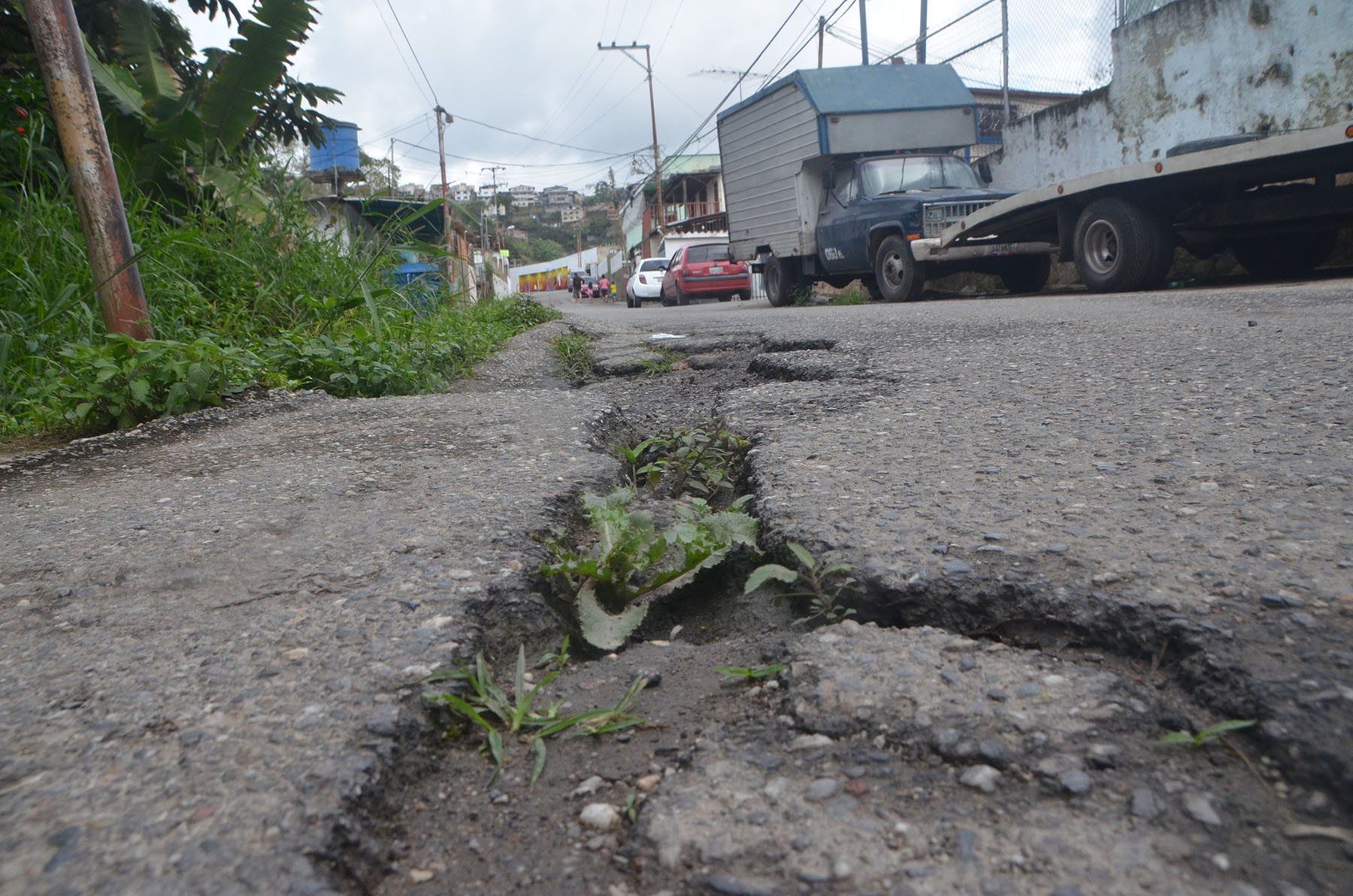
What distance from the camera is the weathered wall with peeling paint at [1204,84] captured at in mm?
7867

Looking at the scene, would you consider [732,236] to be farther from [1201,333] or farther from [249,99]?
[1201,333]

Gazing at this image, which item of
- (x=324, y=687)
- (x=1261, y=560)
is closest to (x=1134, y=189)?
(x=1261, y=560)

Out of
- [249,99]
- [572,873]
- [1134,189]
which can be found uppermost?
[249,99]

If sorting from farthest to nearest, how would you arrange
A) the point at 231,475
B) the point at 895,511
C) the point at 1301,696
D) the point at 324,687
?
the point at 231,475 → the point at 895,511 → the point at 324,687 → the point at 1301,696

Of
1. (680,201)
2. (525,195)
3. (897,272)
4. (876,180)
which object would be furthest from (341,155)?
(525,195)

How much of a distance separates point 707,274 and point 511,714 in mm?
19434

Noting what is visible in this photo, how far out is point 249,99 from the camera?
550cm

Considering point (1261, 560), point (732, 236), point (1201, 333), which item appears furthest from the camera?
point (732, 236)

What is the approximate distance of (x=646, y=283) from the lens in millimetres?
25750

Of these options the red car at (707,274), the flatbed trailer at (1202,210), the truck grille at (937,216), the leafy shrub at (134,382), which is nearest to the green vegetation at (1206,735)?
the leafy shrub at (134,382)

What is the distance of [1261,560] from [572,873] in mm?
1089

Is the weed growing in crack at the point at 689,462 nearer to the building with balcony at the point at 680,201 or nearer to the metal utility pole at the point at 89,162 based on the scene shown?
the metal utility pole at the point at 89,162

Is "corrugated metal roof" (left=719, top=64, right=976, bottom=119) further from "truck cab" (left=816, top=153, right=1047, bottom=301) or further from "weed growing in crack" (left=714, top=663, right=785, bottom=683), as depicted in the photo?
"weed growing in crack" (left=714, top=663, right=785, bottom=683)

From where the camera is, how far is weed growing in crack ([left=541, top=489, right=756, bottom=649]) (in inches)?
59.3
